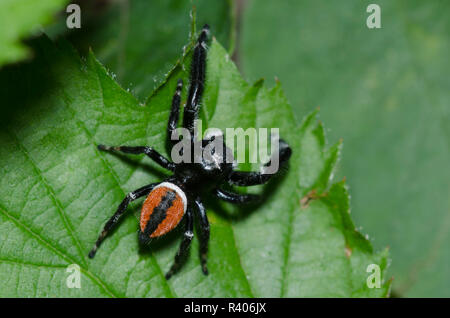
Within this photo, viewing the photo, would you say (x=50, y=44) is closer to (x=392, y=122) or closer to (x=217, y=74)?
(x=217, y=74)

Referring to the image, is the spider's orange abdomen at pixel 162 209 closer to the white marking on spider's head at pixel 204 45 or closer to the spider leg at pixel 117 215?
the spider leg at pixel 117 215

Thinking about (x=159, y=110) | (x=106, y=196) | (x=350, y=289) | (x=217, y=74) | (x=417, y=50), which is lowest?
(x=350, y=289)

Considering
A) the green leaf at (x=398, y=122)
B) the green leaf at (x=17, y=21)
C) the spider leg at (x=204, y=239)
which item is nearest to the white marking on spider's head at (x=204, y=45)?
the spider leg at (x=204, y=239)

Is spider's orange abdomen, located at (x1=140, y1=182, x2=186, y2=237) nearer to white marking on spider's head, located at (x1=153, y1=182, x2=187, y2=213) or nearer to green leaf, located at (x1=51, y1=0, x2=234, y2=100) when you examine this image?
white marking on spider's head, located at (x1=153, y1=182, x2=187, y2=213)

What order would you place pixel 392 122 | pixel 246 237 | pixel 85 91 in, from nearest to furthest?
pixel 85 91 → pixel 246 237 → pixel 392 122

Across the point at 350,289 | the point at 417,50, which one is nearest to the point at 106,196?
the point at 350,289

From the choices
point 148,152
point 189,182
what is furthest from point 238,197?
point 148,152

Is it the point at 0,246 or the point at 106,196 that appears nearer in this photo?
the point at 0,246
